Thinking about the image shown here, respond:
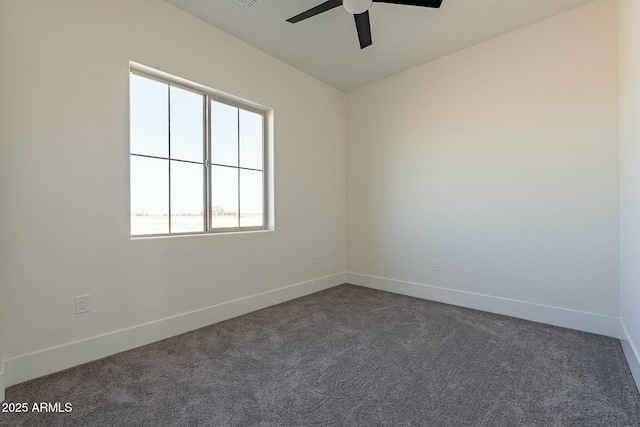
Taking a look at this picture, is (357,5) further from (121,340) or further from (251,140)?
(121,340)

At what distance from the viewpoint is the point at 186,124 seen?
9.03ft

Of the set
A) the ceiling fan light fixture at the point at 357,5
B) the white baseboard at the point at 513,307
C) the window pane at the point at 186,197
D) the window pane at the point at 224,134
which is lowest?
the white baseboard at the point at 513,307

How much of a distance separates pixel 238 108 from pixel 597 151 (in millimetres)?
3329

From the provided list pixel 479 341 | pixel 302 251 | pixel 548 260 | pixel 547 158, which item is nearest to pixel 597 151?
pixel 547 158

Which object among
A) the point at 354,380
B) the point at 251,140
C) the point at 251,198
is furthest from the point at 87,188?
the point at 354,380

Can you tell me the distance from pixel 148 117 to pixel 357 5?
1875 millimetres

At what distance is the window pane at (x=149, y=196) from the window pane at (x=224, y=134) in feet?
1.75

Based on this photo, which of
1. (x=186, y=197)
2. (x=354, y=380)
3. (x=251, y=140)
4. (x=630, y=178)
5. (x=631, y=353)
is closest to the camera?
(x=354, y=380)

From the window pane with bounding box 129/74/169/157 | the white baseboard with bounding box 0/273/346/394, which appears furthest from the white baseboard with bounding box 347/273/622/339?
the window pane with bounding box 129/74/169/157

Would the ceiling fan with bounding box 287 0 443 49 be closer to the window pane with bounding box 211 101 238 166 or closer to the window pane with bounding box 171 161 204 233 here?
the window pane with bounding box 211 101 238 166

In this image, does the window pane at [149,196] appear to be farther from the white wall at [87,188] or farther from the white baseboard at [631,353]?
the white baseboard at [631,353]

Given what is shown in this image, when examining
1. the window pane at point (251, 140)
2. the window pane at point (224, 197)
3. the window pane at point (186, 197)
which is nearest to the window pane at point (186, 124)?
the window pane at point (186, 197)

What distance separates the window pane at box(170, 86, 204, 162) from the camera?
8.75 ft

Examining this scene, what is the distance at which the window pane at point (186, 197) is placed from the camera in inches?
105
